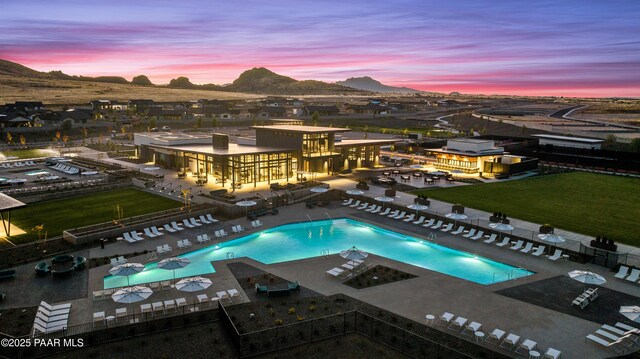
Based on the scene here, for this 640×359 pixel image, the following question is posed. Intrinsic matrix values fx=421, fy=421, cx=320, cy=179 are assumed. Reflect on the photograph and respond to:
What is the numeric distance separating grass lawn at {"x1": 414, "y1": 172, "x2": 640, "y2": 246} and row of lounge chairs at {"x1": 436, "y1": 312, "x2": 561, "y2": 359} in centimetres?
1945

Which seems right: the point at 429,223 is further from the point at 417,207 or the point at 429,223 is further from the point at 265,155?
the point at 265,155

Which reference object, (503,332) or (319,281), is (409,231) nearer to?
(319,281)

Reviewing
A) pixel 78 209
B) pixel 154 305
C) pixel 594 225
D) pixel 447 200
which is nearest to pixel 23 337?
pixel 154 305

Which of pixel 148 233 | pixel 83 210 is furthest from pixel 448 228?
pixel 83 210

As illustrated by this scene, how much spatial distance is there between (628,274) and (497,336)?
1267 centimetres

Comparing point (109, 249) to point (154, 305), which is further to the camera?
point (109, 249)

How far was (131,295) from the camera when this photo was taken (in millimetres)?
20031

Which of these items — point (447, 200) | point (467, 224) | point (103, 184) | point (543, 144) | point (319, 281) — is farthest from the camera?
point (543, 144)

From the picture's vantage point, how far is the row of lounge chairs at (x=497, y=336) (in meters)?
17.5

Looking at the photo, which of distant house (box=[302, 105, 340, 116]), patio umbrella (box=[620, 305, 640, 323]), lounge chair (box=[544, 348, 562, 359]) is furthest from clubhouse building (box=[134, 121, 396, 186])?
distant house (box=[302, 105, 340, 116])

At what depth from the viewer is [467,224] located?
33.8m

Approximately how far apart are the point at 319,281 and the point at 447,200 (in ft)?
75.2

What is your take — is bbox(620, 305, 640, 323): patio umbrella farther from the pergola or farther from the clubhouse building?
the pergola

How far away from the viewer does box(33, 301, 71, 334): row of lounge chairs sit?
18.5m
